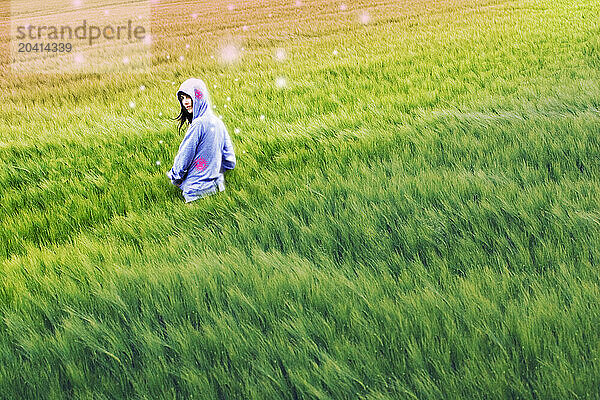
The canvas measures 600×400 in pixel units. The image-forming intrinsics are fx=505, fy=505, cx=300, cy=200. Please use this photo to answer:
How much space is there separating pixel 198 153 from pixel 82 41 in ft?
35.4

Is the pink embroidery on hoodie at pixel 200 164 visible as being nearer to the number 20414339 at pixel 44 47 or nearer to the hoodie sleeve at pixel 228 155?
the hoodie sleeve at pixel 228 155

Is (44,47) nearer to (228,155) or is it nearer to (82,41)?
(82,41)

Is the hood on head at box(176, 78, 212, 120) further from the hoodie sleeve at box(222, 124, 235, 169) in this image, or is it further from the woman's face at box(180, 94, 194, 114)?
the hoodie sleeve at box(222, 124, 235, 169)

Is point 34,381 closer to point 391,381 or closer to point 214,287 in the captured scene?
point 214,287

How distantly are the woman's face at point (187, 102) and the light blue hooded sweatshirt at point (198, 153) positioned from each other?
0.04m

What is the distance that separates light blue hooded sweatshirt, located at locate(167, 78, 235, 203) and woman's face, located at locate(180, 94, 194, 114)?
0.12 ft

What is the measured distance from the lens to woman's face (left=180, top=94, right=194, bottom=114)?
122 inches

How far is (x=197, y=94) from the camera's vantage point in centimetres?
303

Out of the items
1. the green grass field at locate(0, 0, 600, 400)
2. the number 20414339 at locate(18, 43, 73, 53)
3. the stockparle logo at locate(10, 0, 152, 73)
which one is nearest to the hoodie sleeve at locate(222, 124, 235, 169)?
the green grass field at locate(0, 0, 600, 400)

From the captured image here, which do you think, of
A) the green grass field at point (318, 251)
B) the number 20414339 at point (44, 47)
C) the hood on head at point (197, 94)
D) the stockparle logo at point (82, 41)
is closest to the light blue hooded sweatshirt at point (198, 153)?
the hood on head at point (197, 94)

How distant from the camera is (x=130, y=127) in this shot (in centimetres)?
454

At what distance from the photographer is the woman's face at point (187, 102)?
3092 millimetres

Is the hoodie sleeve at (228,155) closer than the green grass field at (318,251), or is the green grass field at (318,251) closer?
the green grass field at (318,251)

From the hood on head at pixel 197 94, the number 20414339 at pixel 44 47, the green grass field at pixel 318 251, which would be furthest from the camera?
the number 20414339 at pixel 44 47
